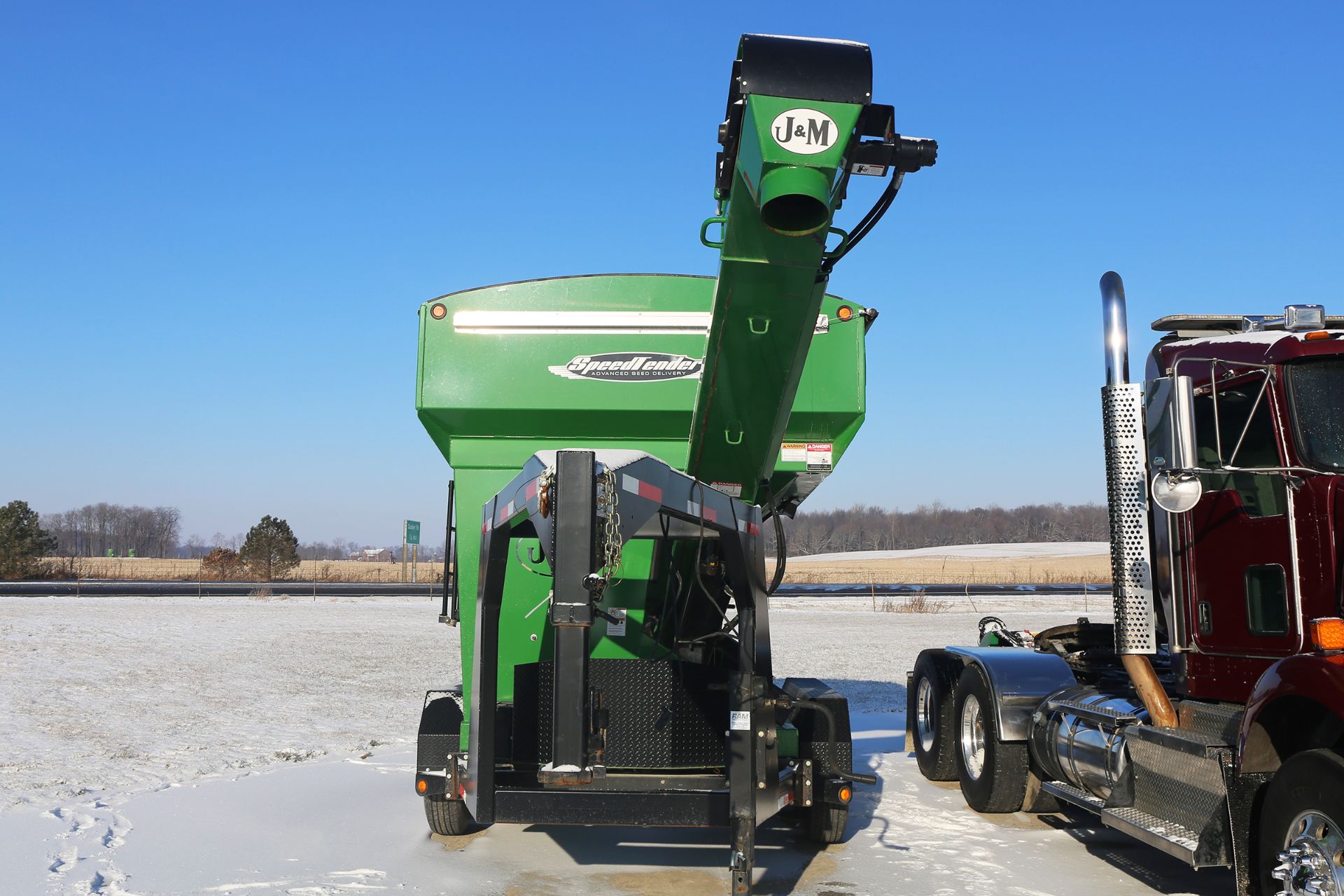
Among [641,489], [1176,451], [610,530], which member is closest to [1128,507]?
[1176,451]

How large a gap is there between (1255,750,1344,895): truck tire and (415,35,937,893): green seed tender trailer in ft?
6.88

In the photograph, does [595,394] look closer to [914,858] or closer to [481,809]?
[481,809]

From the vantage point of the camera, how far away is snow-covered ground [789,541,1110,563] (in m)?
86.6

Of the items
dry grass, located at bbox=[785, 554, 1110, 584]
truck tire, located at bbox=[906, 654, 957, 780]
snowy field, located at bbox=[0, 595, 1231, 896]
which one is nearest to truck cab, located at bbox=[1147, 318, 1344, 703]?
snowy field, located at bbox=[0, 595, 1231, 896]

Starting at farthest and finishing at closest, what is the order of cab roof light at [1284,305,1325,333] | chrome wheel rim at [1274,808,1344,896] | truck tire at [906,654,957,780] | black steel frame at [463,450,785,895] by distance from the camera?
truck tire at [906,654,957,780] < cab roof light at [1284,305,1325,333] < black steel frame at [463,450,785,895] < chrome wheel rim at [1274,808,1344,896]

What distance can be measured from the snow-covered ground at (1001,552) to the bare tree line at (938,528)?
12.1m

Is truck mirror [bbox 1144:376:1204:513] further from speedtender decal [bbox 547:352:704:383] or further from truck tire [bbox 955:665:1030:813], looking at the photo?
truck tire [bbox 955:665:1030:813]

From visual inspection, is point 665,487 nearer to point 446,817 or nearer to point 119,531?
point 446,817

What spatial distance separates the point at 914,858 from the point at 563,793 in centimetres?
267

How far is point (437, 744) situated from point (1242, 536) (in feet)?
15.1

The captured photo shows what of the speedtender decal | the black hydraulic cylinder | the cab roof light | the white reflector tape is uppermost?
the white reflector tape

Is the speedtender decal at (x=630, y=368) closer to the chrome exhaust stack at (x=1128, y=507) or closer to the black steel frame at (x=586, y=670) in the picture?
the black steel frame at (x=586, y=670)

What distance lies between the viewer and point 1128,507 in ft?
19.2

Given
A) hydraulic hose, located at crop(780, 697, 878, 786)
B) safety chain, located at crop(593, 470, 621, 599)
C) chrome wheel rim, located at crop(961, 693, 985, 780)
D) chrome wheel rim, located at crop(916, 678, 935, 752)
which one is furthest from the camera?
chrome wheel rim, located at crop(916, 678, 935, 752)
